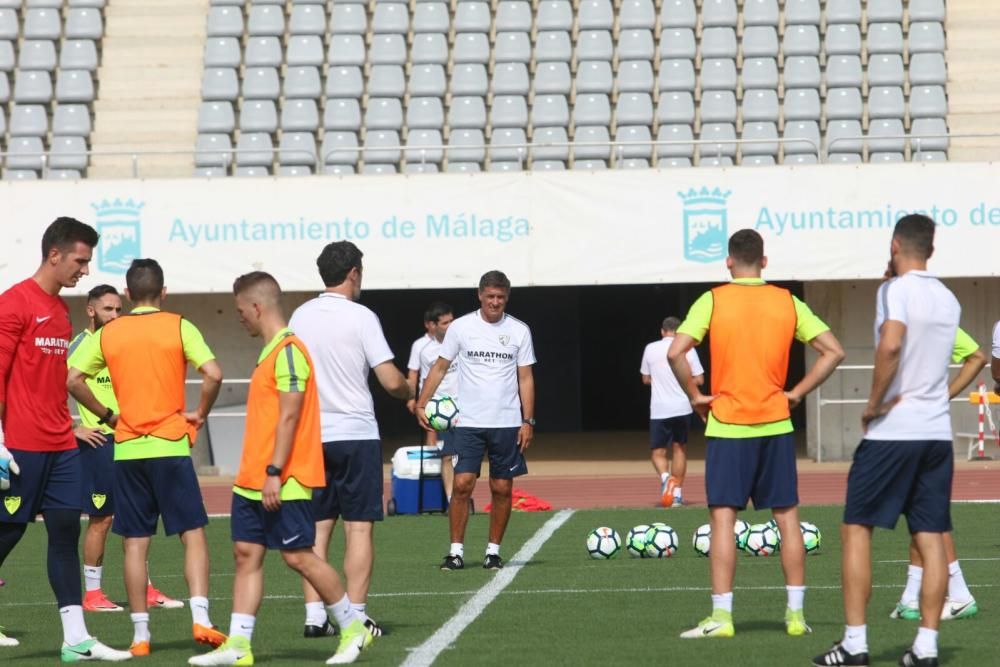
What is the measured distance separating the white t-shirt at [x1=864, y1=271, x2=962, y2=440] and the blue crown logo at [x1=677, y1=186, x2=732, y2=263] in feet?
46.1

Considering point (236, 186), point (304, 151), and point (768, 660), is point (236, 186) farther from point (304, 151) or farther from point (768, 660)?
point (768, 660)

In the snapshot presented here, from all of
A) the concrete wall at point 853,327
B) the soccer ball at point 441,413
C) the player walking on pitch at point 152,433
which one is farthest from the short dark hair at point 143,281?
the concrete wall at point 853,327

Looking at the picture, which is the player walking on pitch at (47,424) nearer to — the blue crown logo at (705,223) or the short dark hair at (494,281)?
the short dark hair at (494,281)

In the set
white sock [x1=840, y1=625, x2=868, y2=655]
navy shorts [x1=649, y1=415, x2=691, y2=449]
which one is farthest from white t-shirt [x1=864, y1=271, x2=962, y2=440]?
navy shorts [x1=649, y1=415, x2=691, y2=449]

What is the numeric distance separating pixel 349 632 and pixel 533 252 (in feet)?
46.2

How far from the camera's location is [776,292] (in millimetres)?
8047

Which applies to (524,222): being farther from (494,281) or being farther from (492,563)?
(492,563)

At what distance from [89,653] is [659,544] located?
5372mm

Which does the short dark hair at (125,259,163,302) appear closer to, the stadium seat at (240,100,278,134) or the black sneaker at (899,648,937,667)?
the black sneaker at (899,648,937,667)

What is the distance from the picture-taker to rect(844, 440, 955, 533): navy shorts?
6.91m

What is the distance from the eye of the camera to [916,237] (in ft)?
23.0

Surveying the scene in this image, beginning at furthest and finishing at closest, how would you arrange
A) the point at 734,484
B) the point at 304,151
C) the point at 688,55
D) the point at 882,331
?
the point at 688,55, the point at 304,151, the point at 734,484, the point at 882,331

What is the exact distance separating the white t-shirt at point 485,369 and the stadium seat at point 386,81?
1519cm

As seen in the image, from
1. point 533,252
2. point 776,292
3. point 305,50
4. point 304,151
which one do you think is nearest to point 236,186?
point 304,151
